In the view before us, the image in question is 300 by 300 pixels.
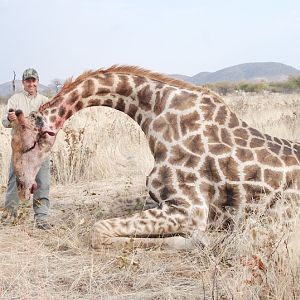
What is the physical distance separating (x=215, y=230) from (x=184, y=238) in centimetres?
29

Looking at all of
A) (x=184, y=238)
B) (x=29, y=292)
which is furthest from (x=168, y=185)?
(x=29, y=292)

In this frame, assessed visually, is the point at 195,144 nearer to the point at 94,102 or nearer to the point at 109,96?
the point at 109,96

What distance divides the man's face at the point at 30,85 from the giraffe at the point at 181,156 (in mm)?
782

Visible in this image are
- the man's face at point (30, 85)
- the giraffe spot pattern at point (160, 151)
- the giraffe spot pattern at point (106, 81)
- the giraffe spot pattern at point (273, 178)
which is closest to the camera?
the giraffe spot pattern at point (273, 178)

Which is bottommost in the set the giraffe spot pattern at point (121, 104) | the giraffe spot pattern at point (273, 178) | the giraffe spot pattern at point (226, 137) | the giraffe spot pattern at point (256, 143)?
the giraffe spot pattern at point (273, 178)

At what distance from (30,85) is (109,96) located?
105 cm

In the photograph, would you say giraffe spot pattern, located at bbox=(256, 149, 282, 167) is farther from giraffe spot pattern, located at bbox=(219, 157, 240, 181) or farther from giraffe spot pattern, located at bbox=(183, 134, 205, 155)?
giraffe spot pattern, located at bbox=(183, 134, 205, 155)

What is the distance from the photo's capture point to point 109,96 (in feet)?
18.1

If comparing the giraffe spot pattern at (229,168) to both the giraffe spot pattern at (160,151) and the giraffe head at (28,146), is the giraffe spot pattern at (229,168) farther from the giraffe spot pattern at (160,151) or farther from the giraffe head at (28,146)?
the giraffe head at (28,146)

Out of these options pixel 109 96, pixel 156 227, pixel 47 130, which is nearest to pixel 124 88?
pixel 109 96

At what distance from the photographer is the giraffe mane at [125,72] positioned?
539 centimetres

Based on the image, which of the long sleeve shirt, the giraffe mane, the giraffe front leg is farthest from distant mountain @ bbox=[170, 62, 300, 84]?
the giraffe front leg

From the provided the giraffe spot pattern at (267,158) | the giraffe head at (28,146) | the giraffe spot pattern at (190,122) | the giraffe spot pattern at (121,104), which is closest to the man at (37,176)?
the giraffe head at (28,146)

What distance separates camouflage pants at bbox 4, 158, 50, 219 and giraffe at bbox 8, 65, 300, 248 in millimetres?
669
